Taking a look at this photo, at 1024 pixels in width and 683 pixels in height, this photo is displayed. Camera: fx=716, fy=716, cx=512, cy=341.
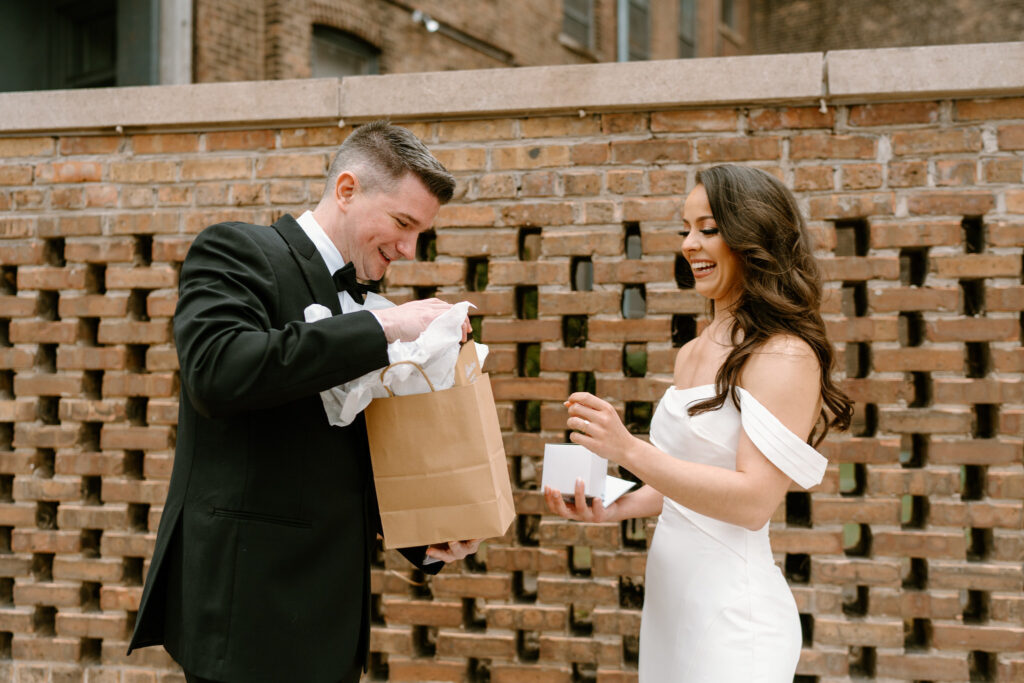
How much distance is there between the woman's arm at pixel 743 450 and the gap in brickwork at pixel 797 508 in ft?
3.59

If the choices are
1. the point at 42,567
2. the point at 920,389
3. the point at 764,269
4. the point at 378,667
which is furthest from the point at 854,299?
the point at 42,567

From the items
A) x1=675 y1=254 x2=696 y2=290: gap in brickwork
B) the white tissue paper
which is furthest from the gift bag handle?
x1=675 y1=254 x2=696 y2=290: gap in brickwork

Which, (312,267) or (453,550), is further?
(453,550)

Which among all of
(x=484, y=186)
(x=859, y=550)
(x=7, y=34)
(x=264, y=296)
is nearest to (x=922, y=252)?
(x=859, y=550)

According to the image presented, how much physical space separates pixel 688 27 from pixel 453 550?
16.3 meters

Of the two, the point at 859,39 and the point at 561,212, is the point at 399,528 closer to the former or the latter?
the point at 561,212

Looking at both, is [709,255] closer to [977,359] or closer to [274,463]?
[274,463]

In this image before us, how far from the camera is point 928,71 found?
254cm

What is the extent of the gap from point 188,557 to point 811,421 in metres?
1.44

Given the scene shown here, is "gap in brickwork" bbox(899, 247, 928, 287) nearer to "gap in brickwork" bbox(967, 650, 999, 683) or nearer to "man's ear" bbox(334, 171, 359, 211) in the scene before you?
"gap in brickwork" bbox(967, 650, 999, 683)

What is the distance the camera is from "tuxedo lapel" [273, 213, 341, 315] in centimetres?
158

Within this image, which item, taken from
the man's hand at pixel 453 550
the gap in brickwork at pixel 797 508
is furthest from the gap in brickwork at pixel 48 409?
the gap in brickwork at pixel 797 508

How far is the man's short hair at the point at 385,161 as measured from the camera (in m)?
1.69

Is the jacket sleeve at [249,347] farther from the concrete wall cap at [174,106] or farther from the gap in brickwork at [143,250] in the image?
the gap in brickwork at [143,250]
